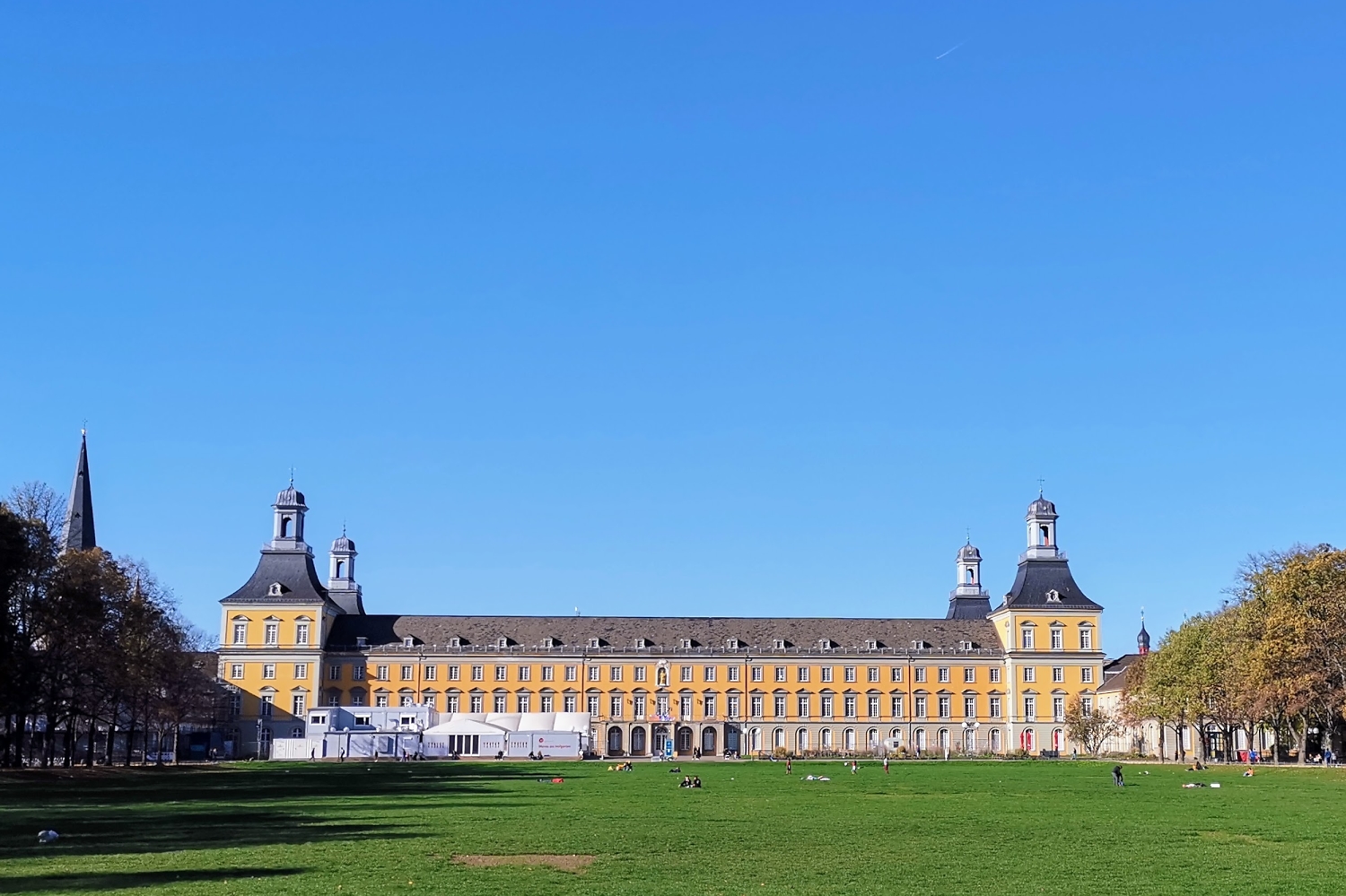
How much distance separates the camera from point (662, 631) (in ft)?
422

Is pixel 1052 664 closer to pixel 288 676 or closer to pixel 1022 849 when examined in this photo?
pixel 288 676

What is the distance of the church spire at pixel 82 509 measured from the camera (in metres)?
119

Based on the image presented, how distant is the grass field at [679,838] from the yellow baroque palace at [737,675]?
69.3 metres

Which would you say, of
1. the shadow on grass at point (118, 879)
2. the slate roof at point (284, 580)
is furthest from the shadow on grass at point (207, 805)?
the slate roof at point (284, 580)

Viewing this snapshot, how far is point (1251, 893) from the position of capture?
21.1 m

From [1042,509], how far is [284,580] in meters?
63.9

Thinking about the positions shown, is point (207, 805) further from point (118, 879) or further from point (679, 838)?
point (118, 879)

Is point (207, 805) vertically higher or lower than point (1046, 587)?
lower

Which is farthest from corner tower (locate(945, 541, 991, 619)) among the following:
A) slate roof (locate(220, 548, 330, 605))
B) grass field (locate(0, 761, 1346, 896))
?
grass field (locate(0, 761, 1346, 896))

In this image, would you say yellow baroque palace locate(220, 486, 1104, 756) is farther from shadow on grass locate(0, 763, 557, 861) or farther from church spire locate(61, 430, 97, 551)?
shadow on grass locate(0, 763, 557, 861)

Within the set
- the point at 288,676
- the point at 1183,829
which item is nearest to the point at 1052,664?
the point at 288,676

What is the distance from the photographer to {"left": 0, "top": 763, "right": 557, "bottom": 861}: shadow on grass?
28844 mm

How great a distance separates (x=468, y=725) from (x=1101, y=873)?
9063 centimetres

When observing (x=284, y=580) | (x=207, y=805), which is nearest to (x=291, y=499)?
(x=284, y=580)
